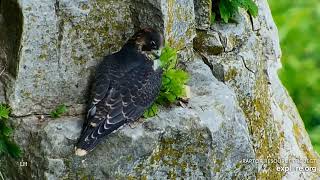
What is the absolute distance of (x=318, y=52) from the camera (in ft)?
48.4

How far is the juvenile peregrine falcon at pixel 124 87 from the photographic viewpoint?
746 cm

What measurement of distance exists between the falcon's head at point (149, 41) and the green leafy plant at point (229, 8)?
134 cm

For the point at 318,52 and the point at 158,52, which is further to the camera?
the point at 318,52

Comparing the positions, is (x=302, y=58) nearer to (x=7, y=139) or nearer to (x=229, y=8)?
(x=229, y=8)

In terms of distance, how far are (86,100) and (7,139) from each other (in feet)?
2.71

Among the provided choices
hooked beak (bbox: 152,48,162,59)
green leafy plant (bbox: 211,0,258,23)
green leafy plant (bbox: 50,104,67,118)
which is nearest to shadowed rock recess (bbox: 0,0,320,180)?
green leafy plant (bbox: 50,104,67,118)

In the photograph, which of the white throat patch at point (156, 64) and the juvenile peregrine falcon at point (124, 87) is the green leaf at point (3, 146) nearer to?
the juvenile peregrine falcon at point (124, 87)

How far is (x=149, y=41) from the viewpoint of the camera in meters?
7.95

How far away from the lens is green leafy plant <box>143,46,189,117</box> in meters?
7.98

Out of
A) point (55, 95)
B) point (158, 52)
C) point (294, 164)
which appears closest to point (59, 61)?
point (55, 95)

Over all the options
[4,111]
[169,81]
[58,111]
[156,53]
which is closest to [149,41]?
[156,53]

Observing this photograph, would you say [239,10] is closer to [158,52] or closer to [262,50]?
[262,50]

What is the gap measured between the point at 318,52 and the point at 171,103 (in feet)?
23.9

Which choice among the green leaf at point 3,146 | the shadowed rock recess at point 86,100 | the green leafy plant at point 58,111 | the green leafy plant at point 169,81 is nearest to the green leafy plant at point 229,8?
the shadowed rock recess at point 86,100
